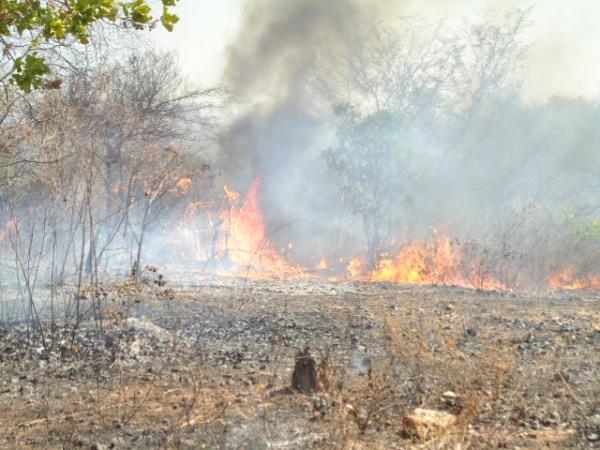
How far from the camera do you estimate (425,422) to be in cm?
434

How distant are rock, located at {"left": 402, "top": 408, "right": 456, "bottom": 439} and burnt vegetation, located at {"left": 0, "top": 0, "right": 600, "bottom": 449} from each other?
3 cm

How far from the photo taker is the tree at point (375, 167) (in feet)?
57.7

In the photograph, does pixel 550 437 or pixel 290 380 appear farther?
pixel 290 380

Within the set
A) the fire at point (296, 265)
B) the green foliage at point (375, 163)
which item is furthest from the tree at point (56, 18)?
the green foliage at point (375, 163)

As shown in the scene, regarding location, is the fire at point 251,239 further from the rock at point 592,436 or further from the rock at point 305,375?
the rock at point 592,436

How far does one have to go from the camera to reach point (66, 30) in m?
3.83

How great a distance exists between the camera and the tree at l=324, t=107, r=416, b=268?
57.7 ft

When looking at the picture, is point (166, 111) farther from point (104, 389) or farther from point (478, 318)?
point (104, 389)

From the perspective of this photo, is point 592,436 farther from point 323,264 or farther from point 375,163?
point 323,264

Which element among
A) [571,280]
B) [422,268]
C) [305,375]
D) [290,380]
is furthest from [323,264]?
[305,375]

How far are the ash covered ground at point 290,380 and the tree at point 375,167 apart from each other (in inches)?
340

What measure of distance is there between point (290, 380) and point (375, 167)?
12708 millimetres

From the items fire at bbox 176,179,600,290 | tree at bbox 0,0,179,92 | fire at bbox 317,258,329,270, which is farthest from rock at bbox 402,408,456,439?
fire at bbox 317,258,329,270

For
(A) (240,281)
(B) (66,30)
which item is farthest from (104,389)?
(A) (240,281)
